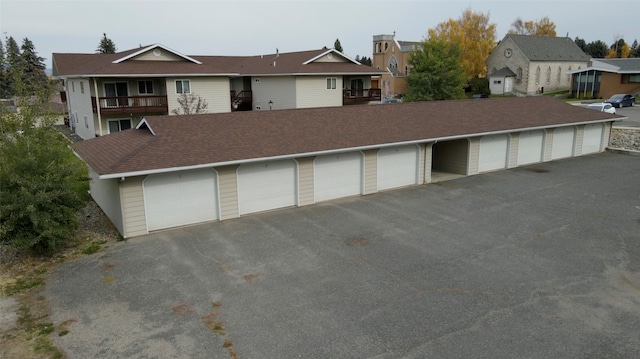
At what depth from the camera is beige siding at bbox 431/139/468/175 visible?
2356cm

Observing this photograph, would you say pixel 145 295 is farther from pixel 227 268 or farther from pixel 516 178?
pixel 516 178

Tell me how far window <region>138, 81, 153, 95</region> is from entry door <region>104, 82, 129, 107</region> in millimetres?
855

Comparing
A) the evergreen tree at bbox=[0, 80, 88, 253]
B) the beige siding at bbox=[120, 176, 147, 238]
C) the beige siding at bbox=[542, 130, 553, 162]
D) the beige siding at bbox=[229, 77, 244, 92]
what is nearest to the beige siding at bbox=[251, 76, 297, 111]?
the beige siding at bbox=[229, 77, 244, 92]

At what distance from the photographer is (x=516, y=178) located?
74.7 feet

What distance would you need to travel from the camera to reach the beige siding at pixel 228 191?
16391 millimetres

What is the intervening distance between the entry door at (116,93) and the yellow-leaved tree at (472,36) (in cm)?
5073

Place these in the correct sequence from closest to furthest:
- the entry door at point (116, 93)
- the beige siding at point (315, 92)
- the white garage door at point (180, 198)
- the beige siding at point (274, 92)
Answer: the white garage door at point (180, 198) → the entry door at point (116, 93) → the beige siding at point (315, 92) → the beige siding at point (274, 92)

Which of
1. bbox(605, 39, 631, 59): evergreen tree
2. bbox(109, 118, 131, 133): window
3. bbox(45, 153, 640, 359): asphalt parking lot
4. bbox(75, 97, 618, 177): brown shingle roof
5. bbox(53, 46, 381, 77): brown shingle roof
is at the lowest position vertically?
bbox(45, 153, 640, 359): asphalt parking lot

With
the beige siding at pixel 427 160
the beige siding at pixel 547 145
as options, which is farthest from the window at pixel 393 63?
the beige siding at pixel 427 160

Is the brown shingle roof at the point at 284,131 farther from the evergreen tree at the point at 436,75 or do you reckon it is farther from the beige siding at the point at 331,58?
the evergreen tree at the point at 436,75

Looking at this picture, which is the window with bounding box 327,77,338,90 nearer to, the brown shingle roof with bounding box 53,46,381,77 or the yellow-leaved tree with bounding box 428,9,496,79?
the brown shingle roof with bounding box 53,46,381,77

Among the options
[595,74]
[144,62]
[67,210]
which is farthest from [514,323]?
[595,74]

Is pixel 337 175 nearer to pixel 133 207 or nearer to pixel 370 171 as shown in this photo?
pixel 370 171

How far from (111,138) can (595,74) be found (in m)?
59.4
